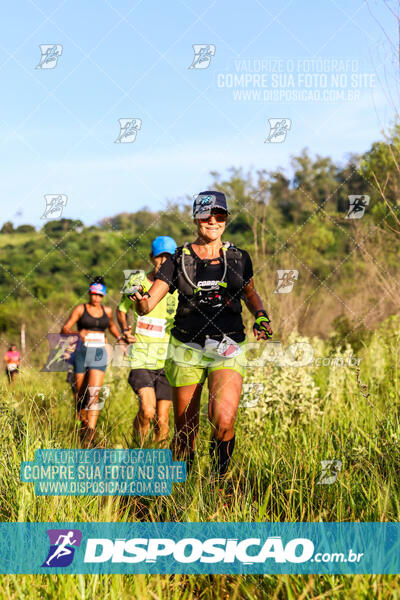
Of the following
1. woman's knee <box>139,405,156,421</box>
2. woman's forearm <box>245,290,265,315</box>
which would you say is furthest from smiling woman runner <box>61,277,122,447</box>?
woman's forearm <box>245,290,265,315</box>

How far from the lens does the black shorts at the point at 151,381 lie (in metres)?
5.94

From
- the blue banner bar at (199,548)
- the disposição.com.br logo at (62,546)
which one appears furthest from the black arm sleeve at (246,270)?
the disposição.com.br logo at (62,546)

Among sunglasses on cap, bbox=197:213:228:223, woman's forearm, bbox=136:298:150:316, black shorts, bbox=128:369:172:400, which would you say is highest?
sunglasses on cap, bbox=197:213:228:223

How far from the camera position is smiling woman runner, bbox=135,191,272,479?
4.19 metres

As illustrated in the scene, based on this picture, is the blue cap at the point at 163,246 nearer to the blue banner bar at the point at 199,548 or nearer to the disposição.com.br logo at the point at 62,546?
the blue banner bar at the point at 199,548

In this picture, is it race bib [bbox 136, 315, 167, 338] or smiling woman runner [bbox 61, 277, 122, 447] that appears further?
smiling woman runner [bbox 61, 277, 122, 447]

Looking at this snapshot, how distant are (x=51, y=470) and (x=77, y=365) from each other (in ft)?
13.0

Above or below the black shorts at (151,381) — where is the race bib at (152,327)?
above

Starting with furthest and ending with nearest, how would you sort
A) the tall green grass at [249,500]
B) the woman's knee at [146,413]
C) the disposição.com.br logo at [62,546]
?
1. the woman's knee at [146,413]
2. the disposição.com.br logo at [62,546]
3. the tall green grass at [249,500]

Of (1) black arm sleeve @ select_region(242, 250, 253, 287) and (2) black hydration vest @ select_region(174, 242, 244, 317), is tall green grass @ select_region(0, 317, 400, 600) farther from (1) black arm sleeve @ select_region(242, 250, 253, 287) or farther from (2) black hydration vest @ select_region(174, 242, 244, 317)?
(1) black arm sleeve @ select_region(242, 250, 253, 287)

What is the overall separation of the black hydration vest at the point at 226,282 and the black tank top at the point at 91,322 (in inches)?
139

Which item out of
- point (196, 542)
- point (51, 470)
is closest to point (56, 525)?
point (51, 470)

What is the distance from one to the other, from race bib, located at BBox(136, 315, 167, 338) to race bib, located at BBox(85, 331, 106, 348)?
5.90 feet

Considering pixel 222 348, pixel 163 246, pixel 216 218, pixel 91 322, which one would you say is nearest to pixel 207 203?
pixel 216 218
